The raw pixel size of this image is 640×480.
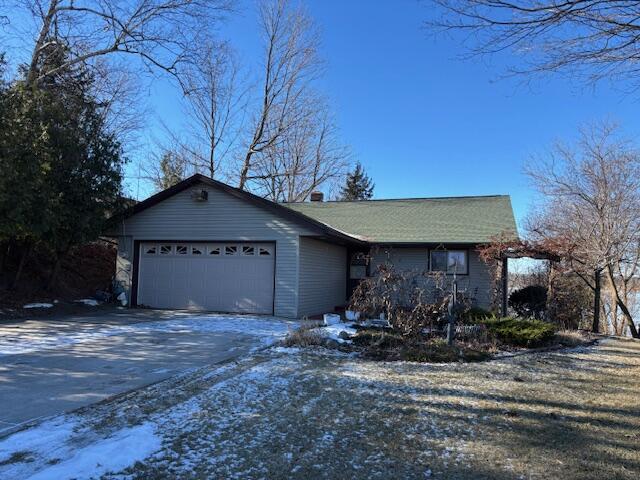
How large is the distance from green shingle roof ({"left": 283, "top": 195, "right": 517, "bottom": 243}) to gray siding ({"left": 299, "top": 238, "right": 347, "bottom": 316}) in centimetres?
140

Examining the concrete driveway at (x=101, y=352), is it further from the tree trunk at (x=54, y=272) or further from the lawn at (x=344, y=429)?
the tree trunk at (x=54, y=272)

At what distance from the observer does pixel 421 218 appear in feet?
61.6

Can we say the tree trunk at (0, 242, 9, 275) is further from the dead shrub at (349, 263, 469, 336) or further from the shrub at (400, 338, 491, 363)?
the shrub at (400, 338, 491, 363)

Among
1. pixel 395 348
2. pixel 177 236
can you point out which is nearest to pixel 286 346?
pixel 395 348

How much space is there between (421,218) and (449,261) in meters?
2.50

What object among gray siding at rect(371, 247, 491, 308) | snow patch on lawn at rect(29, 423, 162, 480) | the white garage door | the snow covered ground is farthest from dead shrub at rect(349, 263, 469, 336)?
snow patch on lawn at rect(29, 423, 162, 480)

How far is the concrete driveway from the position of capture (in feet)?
18.6

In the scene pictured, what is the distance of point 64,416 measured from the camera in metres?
4.95

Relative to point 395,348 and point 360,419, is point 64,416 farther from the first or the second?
point 395,348

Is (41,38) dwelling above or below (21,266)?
above

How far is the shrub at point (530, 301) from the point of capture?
15383 mm

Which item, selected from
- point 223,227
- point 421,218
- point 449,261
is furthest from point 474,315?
point 223,227

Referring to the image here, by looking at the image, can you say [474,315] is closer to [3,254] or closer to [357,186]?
[3,254]

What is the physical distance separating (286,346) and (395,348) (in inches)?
81.7
